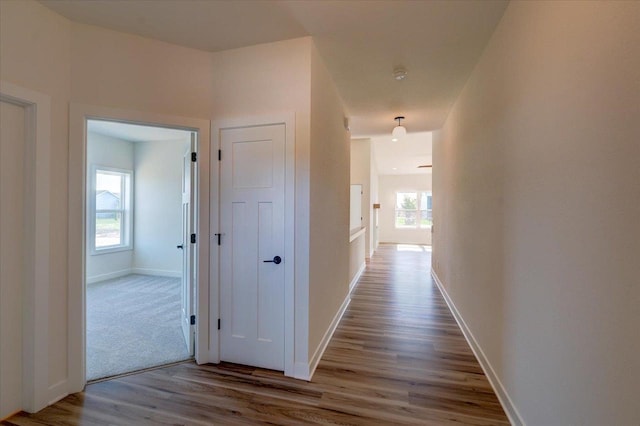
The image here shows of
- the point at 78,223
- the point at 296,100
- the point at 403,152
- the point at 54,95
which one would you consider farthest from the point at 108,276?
the point at 403,152

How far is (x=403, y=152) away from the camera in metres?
7.79

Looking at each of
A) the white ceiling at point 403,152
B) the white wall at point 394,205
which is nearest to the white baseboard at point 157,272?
the white ceiling at point 403,152

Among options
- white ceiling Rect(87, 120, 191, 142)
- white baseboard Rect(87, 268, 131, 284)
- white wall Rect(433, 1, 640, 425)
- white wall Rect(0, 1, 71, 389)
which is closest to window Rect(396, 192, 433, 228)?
white ceiling Rect(87, 120, 191, 142)

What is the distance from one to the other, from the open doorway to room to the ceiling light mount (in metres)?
2.89

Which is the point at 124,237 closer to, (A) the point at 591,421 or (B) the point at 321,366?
(B) the point at 321,366

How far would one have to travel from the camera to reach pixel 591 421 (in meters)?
1.13

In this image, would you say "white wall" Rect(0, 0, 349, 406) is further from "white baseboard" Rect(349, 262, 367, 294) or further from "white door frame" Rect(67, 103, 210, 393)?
"white baseboard" Rect(349, 262, 367, 294)

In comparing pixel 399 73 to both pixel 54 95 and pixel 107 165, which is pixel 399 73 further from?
pixel 107 165

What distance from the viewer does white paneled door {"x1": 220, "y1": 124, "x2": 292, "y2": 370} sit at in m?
2.36

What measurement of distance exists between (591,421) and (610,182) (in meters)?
0.95

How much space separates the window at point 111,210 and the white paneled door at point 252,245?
14.1 ft

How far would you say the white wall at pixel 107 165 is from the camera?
16.8ft

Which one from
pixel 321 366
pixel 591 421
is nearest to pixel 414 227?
pixel 321 366

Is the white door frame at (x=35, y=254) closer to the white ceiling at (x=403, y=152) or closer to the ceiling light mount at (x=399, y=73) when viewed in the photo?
the ceiling light mount at (x=399, y=73)
